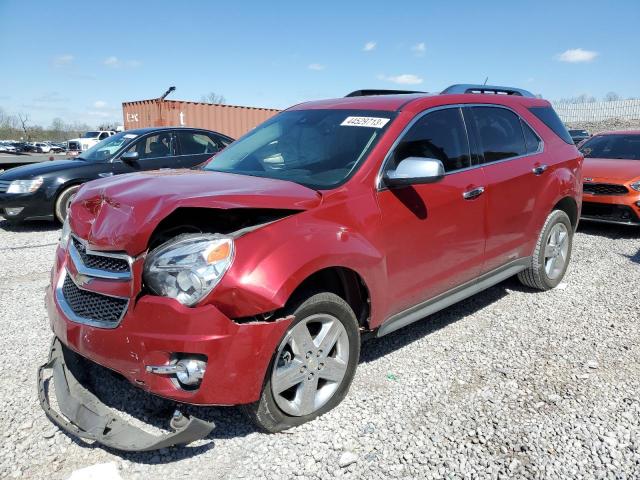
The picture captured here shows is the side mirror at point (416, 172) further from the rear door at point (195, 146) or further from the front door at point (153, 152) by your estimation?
the rear door at point (195, 146)

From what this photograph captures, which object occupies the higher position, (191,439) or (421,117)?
(421,117)

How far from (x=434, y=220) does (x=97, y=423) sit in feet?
7.48

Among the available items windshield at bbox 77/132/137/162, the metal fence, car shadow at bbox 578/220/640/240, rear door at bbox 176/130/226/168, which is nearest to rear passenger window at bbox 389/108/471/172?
car shadow at bbox 578/220/640/240

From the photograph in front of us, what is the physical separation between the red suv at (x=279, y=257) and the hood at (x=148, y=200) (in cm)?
Answer: 1

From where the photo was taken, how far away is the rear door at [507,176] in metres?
3.96

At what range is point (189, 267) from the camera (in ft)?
7.74

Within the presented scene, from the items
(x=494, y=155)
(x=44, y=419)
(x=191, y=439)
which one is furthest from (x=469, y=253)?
(x=44, y=419)

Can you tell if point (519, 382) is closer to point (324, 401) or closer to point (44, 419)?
point (324, 401)

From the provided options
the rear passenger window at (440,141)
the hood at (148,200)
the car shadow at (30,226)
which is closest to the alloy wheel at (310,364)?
the hood at (148,200)

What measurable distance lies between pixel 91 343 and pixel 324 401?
1261 mm

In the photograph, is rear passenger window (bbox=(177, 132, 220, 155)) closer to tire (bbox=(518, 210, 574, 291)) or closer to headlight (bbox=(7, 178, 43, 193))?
headlight (bbox=(7, 178, 43, 193))

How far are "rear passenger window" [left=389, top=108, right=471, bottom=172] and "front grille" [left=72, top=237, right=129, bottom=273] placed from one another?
5.54ft

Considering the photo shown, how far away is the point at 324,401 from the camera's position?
113 inches

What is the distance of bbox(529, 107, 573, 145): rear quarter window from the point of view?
4852 mm
